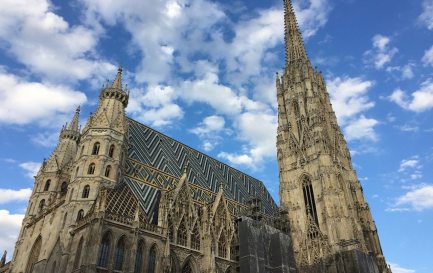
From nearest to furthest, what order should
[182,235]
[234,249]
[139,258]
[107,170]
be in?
1. [139,258]
2. [107,170]
3. [182,235]
4. [234,249]

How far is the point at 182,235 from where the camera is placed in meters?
33.0

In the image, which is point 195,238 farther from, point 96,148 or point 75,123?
point 75,123

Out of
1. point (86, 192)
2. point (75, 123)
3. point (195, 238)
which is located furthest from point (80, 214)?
point (75, 123)

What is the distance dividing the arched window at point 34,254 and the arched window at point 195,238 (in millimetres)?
13650

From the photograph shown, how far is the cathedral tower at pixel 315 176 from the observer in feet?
136

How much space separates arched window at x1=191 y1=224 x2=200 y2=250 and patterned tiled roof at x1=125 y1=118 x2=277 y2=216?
455 centimetres

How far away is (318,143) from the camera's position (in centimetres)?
4762

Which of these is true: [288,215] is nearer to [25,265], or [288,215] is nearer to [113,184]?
[113,184]

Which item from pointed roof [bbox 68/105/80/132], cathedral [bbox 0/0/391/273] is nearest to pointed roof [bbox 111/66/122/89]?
cathedral [bbox 0/0/391/273]

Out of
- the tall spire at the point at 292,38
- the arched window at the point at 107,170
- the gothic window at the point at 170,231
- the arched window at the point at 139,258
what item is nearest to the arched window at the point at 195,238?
the gothic window at the point at 170,231

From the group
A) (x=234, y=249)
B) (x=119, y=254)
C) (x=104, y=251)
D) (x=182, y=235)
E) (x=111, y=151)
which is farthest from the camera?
(x=234, y=249)

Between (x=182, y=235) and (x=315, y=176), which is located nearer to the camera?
A: (x=182, y=235)

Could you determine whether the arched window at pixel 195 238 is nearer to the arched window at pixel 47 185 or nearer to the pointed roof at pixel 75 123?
the arched window at pixel 47 185

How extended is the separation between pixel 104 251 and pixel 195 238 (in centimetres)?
1006
